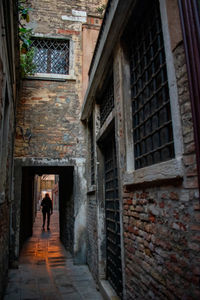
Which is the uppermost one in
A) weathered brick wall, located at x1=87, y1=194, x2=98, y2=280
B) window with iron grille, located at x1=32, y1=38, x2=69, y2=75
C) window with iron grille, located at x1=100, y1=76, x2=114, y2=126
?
window with iron grille, located at x1=32, y1=38, x2=69, y2=75

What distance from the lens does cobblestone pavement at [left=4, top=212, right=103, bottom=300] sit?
3941 mm

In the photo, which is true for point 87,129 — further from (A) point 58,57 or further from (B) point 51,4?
(B) point 51,4

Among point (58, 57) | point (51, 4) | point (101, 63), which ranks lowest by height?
point (101, 63)

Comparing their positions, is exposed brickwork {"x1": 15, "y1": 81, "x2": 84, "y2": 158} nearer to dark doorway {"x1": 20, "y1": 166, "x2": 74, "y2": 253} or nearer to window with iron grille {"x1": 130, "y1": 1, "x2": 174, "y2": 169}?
dark doorway {"x1": 20, "y1": 166, "x2": 74, "y2": 253}

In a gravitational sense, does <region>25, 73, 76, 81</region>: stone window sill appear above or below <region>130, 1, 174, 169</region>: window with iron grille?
above

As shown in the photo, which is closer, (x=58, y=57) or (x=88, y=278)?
(x=88, y=278)

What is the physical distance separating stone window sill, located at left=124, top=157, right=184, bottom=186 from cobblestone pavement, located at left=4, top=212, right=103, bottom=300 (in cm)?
250

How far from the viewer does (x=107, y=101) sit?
4371mm

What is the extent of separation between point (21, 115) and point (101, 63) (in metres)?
2.88

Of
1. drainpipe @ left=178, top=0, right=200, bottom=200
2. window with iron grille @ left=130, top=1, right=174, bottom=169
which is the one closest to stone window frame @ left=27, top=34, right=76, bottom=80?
window with iron grille @ left=130, top=1, right=174, bottom=169

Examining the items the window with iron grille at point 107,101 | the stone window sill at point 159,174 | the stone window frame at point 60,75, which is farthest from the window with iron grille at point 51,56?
the stone window sill at point 159,174

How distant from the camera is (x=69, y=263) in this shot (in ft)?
18.5

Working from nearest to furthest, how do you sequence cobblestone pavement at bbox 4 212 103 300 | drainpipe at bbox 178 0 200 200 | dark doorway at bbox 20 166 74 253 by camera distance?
drainpipe at bbox 178 0 200 200, cobblestone pavement at bbox 4 212 103 300, dark doorway at bbox 20 166 74 253

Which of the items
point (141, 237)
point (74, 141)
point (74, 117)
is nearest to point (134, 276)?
point (141, 237)
